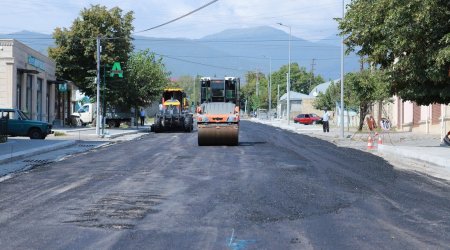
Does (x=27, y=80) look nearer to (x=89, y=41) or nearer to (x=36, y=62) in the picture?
(x=36, y=62)

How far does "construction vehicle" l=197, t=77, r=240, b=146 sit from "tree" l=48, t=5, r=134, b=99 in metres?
20.2

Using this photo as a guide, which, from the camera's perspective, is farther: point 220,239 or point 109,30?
point 109,30

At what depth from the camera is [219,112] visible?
27.7 m

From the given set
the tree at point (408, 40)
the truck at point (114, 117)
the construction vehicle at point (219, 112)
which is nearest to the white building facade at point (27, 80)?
the truck at point (114, 117)

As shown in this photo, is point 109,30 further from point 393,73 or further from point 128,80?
point 393,73

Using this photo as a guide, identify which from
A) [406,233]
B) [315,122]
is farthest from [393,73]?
[315,122]

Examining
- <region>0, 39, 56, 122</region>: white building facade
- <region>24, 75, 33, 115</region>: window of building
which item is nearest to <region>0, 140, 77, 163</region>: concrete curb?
<region>0, 39, 56, 122</region>: white building facade

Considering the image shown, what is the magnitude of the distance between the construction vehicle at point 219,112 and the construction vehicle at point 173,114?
16996 mm

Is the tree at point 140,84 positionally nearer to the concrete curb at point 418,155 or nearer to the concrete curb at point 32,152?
the concrete curb at point 32,152

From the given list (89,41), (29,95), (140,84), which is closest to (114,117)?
(140,84)

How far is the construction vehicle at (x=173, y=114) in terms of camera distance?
46.5 m

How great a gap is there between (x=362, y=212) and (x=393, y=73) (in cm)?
1467

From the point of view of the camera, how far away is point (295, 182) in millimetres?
14508

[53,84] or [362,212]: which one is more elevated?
[53,84]
